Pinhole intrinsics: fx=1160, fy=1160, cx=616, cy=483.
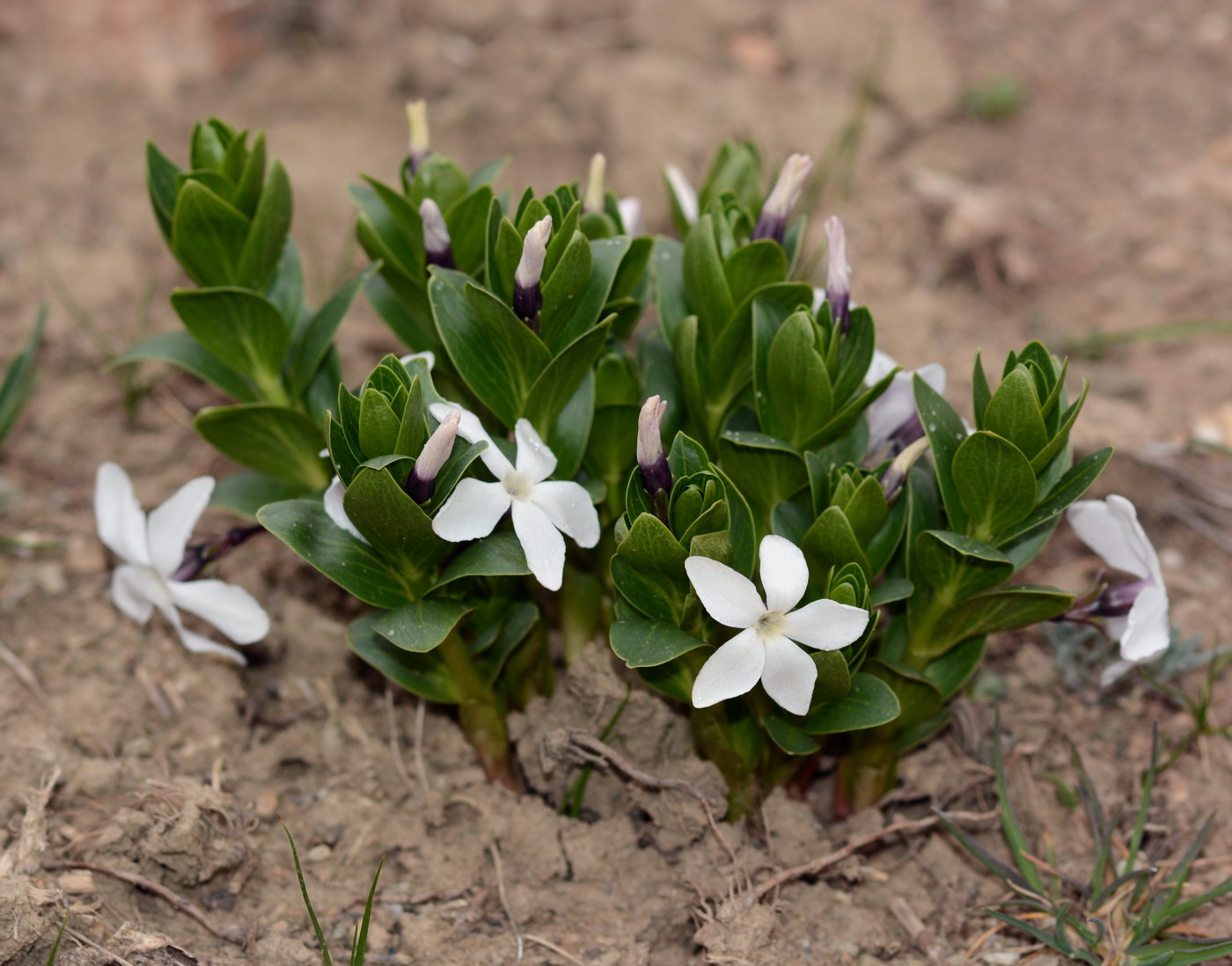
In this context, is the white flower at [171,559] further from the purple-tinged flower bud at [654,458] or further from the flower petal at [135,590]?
the purple-tinged flower bud at [654,458]

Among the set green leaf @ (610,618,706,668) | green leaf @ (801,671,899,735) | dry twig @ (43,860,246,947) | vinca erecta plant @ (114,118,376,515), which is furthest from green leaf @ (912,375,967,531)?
dry twig @ (43,860,246,947)

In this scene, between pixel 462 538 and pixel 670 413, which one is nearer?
pixel 462 538

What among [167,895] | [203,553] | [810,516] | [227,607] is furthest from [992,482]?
[167,895]

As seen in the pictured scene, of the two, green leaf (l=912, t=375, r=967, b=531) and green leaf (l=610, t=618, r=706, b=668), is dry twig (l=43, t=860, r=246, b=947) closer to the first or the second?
green leaf (l=610, t=618, r=706, b=668)

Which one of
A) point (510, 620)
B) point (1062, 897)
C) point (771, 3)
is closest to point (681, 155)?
point (771, 3)

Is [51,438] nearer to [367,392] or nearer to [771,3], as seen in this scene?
[367,392]

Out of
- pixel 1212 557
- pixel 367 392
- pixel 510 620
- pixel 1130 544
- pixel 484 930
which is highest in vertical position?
pixel 367 392

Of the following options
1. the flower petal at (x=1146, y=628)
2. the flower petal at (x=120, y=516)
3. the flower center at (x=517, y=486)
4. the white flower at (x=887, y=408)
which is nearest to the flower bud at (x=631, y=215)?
the white flower at (x=887, y=408)
